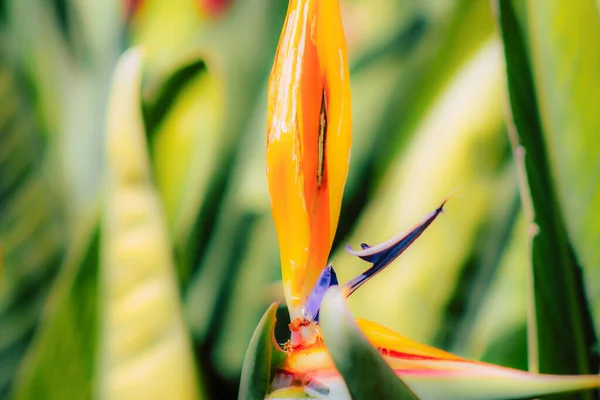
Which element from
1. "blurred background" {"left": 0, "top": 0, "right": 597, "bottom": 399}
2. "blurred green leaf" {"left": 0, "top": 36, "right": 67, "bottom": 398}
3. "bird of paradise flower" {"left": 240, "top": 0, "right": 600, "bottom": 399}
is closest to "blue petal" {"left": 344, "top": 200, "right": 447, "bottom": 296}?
"bird of paradise flower" {"left": 240, "top": 0, "right": 600, "bottom": 399}

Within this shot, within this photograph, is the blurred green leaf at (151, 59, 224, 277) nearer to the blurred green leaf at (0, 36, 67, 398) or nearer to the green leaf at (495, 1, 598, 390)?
the blurred green leaf at (0, 36, 67, 398)

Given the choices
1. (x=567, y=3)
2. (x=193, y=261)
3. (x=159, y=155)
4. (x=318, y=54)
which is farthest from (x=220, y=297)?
(x=567, y=3)

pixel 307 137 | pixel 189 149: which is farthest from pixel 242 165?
pixel 307 137

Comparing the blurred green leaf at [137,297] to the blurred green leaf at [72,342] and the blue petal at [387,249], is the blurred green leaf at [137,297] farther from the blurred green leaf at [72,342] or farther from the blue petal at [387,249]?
the blue petal at [387,249]

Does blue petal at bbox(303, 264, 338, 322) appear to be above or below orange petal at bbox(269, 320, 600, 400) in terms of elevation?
above

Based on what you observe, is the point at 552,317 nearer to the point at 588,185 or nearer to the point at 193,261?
the point at 588,185

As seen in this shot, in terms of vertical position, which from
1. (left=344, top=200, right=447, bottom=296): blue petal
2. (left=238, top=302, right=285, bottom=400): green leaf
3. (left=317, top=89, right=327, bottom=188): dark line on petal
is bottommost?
(left=238, top=302, right=285, bottom=400): green leaf

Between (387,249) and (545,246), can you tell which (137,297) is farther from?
(545,246)
